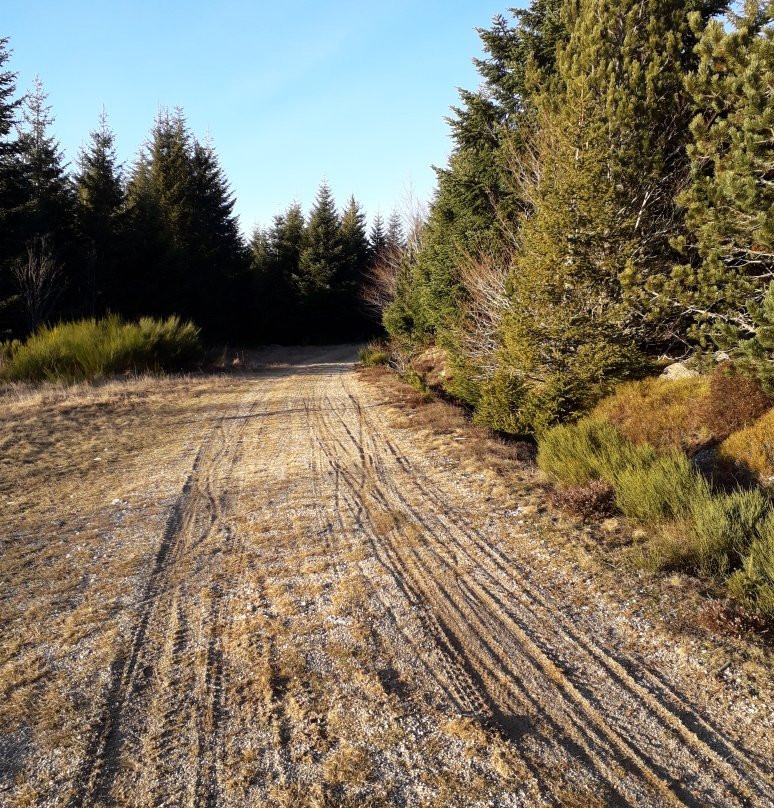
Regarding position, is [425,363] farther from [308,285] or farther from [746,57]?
[308,285]

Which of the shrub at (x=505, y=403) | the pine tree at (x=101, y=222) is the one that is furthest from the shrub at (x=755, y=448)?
the pine tree at (x=101, y=222)

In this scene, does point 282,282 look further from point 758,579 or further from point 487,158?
point 758,579

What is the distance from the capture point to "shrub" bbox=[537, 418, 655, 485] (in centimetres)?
595

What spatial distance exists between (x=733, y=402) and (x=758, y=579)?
11.6ft

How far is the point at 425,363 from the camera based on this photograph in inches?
719

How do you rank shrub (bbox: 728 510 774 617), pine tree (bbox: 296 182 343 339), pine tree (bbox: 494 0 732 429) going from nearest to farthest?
shrub (bbox: 728 510 774 617) < pine tree (bbox: 494 0 732 429) < pine tree (bbox: 296 182 343 339)

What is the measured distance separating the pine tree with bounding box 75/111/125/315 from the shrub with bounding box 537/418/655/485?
2298 centimetres

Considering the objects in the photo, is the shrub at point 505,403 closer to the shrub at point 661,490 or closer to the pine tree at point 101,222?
the shrub at point 661,490

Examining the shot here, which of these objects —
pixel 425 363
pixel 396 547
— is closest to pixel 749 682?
pixel 396 547

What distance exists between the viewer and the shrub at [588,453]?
5.95m

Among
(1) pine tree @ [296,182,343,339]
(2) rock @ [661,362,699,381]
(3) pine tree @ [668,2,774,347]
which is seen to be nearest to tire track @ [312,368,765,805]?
(3) pine tree @ [668,2,774,347]

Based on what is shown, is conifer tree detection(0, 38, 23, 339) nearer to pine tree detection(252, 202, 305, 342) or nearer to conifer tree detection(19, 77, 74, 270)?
conifer tree detection(19, 77, 74, 270)

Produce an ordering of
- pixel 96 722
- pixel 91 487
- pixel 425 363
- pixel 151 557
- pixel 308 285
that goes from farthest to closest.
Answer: pixel 308 285 < pixel 425 363 < pixel 91 487 < pixel 151 557 < pixel 96 722

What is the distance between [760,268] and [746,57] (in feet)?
8.28
